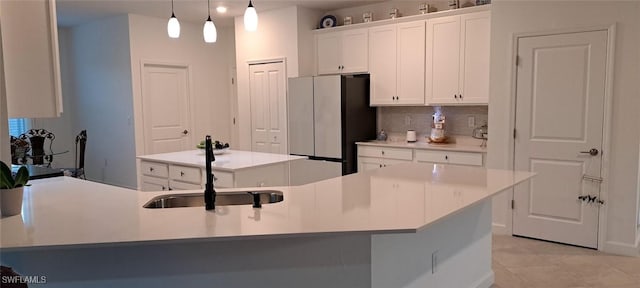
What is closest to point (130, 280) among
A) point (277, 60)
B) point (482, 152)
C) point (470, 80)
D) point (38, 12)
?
point (38, 12)

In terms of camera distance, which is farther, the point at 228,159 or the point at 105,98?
the point at 105,98

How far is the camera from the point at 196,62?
23.3 feet

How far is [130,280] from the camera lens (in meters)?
1.89

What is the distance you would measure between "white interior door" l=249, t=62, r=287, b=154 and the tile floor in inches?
121

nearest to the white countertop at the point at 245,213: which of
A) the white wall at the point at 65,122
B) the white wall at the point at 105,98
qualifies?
the white wall at the point at 105,98

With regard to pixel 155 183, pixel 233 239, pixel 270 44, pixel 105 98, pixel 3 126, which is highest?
pixel 270 44

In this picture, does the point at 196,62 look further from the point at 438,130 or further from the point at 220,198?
the point at 220,198

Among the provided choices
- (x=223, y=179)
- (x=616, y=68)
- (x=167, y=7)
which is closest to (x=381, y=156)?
(x=223, y=179)

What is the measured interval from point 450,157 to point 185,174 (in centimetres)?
256

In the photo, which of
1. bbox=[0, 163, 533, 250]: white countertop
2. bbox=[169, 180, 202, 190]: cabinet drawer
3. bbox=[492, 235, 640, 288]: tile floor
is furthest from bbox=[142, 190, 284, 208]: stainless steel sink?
bbox=[492, 235, 640, 288]: tile floor

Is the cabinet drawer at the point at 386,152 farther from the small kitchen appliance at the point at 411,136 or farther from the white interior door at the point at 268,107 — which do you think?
the white interior door at the point at 268,107

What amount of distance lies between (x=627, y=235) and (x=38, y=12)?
4376 millimetres

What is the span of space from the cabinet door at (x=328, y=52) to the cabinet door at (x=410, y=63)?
2.76ft

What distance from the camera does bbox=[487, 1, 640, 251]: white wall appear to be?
3.61m
